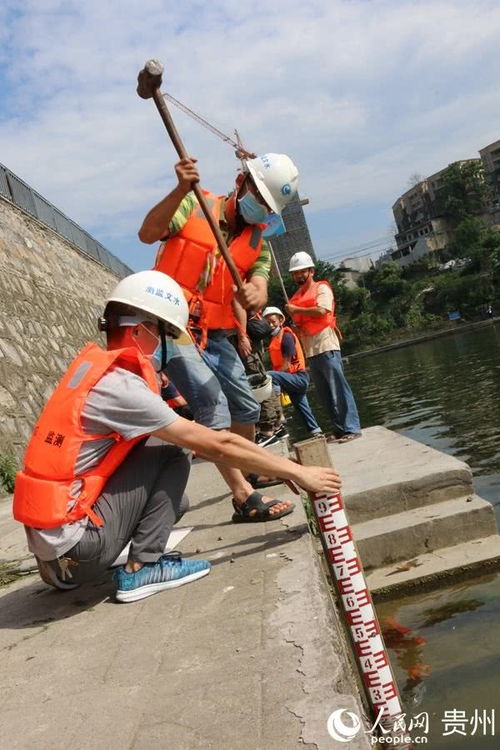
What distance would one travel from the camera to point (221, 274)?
14.3 feet

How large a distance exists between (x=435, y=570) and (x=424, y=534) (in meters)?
0.33

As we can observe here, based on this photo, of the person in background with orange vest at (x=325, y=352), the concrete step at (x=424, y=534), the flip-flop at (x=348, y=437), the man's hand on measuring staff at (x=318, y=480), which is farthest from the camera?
the person in background with orange vest at (x=325, y=352)

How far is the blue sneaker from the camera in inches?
128

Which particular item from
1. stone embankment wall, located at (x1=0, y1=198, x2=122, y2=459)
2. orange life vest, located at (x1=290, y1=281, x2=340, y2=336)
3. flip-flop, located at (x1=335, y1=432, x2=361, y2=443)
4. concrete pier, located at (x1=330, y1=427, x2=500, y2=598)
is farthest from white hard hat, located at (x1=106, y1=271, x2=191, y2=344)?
stone embankment wall, located at (x1=0, y1=198, x2=122, y2=459)

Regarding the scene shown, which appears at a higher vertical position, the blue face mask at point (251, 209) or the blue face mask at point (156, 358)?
the blue face mask at point (251, 209)

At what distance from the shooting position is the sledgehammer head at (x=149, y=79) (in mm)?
3824

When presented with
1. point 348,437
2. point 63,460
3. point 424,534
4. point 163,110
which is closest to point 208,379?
point 63,460

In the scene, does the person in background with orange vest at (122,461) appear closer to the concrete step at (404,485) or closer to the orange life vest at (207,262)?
the orange life vest at (207,262)

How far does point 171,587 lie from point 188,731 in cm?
132

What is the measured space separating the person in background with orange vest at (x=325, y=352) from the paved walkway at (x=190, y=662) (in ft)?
10.3

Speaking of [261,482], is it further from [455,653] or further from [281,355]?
[281,355]

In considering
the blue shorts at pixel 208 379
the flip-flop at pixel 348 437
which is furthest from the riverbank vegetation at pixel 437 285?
the blue shorts at pixel 208 379

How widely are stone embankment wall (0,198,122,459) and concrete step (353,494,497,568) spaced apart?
185 inches
